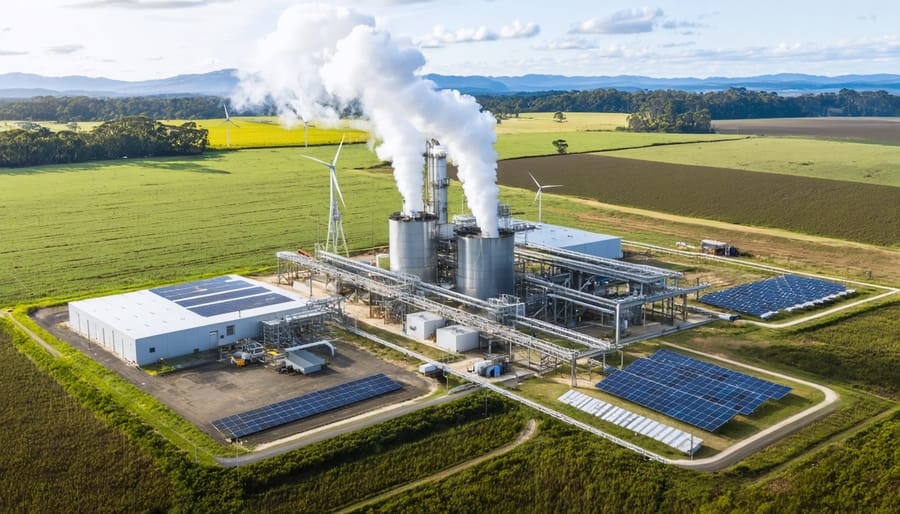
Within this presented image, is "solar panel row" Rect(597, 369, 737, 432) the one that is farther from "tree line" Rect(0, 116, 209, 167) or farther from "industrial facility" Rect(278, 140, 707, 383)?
"tree line" Rect(0, 116, 209, 167)

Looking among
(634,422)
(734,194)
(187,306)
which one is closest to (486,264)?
(634,422)

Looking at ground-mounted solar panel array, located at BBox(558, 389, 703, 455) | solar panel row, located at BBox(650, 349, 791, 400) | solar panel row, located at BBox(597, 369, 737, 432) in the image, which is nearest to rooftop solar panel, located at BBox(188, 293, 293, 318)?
ground-mounted solar panel array, located at BBox(558, 389, 703, 455)

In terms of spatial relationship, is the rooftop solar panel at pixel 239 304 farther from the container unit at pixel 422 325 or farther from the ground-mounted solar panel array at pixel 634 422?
the ground-mounted solar panel array at pixel 634 422

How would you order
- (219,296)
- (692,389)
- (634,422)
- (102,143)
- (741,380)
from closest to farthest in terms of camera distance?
(634,422), (692,389), (741,380), (219,296), (102,143)

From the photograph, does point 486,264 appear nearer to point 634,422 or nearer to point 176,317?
point 634,422

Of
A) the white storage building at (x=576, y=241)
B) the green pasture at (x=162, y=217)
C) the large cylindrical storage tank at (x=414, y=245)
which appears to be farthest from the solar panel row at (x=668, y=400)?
the green pasture at (x=162, y=217)

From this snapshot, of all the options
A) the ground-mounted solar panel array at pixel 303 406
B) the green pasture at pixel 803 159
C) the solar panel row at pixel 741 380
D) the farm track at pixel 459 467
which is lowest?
the farm track at pixel 459 467

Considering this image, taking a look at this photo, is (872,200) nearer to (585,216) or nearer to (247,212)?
(585,216)
